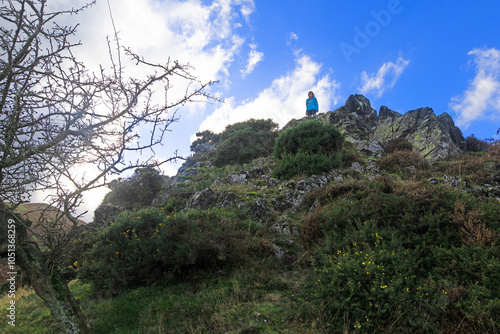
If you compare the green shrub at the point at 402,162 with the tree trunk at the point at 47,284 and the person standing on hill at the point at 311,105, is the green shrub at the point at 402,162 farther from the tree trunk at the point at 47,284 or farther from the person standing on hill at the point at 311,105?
the tree trunk at the point at 47,284

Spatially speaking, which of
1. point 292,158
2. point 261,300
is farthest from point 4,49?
point 292,158

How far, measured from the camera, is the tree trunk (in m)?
3.95

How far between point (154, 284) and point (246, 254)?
2.34m

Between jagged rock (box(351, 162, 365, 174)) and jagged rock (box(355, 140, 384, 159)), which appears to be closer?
jagged rock (box(351, 162, 365, 174))

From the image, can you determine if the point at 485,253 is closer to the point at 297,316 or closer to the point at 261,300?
the point at 297,316

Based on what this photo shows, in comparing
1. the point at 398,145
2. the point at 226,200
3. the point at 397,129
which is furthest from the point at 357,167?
the point at 397,129

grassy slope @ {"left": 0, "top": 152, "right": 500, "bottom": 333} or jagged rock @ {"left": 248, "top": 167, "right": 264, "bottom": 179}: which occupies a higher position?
jagged rock @ {"left": 248, "top": 167, "right": 264, "bottom": 179}

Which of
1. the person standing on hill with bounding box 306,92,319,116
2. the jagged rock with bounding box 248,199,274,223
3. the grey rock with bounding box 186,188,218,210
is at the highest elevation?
the person standing on hill with bounding box 306,92,319,116

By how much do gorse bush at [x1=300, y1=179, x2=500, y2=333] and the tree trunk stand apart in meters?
4.14

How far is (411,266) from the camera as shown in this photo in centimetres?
485

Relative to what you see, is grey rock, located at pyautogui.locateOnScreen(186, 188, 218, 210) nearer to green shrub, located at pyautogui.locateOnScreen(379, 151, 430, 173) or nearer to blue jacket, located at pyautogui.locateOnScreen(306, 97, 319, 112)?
green shrub, located at pyautogui.locateOnScreen(379, 151, 430, 173)

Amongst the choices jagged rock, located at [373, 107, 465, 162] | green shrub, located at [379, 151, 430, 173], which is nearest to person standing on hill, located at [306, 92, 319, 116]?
jagged rock, located at [373, 107, 465, 162]

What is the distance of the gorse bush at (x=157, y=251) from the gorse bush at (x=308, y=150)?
5.86 metres

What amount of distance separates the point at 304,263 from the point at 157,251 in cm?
375
